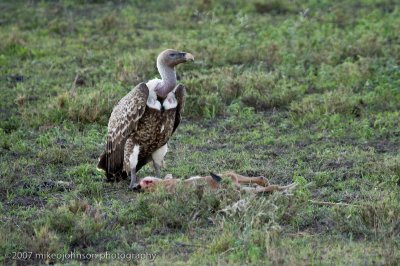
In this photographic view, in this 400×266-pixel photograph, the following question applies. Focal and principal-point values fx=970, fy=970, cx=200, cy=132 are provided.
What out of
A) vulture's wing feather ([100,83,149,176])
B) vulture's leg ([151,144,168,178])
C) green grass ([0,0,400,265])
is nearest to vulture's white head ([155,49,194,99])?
vulture's wing feather ([100,83,149,176])

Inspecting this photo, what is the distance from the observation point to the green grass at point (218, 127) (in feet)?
21.9

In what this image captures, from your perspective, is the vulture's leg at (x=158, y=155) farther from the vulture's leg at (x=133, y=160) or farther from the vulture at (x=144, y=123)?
the vulture's leg at (x=133, y=160)

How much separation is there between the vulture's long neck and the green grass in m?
0.83

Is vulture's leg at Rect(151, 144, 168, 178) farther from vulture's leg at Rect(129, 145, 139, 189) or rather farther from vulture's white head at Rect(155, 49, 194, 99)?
vulture's white head at Rect(155, 49, 194, 99)

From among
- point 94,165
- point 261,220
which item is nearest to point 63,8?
point 94,165

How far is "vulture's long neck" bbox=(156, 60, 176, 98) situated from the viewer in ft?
26.8

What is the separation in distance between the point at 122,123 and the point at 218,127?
2.23 meters

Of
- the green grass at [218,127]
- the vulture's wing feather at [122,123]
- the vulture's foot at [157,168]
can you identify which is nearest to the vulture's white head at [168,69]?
the vulture's wing feather at [122,123]

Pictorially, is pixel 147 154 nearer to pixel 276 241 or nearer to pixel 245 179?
pixel 245 179

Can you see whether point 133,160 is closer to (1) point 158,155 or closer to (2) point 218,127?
(1) point 158,155

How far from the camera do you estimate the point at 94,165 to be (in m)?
8.88

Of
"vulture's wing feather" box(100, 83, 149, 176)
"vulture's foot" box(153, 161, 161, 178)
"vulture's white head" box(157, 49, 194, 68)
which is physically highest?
"vulture's white head" box(157, 49, 194, 68)

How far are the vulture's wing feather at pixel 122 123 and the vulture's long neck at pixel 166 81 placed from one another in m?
0.15

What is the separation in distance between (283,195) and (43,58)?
6.27 meters
